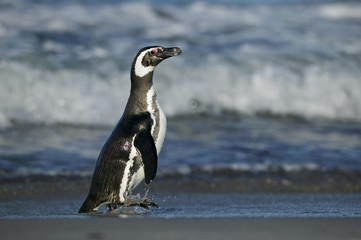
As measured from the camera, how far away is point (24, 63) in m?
9.30

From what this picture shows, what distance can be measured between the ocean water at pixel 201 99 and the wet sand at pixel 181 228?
605 mm

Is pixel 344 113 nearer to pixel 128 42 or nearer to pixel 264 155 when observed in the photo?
pixel 264 155

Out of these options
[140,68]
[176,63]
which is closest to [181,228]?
[140,68]

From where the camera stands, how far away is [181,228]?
3.87 m

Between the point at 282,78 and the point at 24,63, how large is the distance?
313 cm

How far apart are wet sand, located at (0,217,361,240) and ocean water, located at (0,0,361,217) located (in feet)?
1.99

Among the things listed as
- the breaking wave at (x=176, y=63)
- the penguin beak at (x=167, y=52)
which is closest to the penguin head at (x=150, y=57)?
the penguin beak at (x=167, y=52)

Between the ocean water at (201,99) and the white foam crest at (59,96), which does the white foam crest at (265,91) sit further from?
the white foam crest at (59,96)

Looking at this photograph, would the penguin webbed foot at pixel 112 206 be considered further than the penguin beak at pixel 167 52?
No

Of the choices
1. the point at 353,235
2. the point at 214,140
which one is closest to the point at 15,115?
the point at 214,140

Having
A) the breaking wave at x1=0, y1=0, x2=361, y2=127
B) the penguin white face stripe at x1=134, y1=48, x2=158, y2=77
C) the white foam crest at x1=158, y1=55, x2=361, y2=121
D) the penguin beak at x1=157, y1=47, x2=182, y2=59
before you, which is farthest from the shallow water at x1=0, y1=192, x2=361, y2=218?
the white foam crest at x1=158, y1=55, x2=361, y2=121

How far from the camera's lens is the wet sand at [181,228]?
12.0 feet

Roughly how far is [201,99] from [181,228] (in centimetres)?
545

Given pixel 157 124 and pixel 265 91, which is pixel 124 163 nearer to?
pixel 157 124
